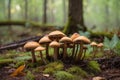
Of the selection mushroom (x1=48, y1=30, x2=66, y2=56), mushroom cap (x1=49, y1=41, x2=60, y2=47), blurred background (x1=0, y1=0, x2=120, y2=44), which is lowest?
blurred background (x1=0, y1=0, x2=120, y2=44)

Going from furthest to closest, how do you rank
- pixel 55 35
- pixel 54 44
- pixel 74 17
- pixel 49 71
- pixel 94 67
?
pixel 74 17, pixel 94 67, pixel 55 35, pixel 49 71, pixel 54 44

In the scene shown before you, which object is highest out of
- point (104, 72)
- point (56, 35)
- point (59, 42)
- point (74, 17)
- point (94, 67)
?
point (74, 17)

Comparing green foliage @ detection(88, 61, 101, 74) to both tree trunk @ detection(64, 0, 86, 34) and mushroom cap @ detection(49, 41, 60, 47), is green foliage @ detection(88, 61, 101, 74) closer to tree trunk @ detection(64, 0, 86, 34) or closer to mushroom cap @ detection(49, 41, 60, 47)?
mushroom cap @ detection(49, 41, 60, 47)

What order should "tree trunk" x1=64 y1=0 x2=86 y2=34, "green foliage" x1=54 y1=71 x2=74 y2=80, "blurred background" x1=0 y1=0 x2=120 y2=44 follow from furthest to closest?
"blurred background" x1=0 y1=0 x2=120 y2=44
"tree trunk" x1=64 y1=0 x2=86 y2=34
"green foliage" x1=54 y1=71 x2=74 y2=80

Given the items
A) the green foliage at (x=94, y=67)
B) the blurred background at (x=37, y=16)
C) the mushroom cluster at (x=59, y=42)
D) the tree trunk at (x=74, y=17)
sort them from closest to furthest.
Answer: the mushroom cluster at (x=59, y=42) < the green foliage at (x=94, y=67) < the tree trunk at (x=74, y=17) < the blurred background at (x=37, y=16)

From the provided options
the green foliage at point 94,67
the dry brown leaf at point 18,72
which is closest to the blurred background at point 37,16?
the green foliage at point 94,67

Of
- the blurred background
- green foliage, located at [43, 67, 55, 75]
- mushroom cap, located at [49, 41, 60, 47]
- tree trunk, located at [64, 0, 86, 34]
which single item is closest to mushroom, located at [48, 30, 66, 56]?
mushroom cap, located at [49, 41, 60, 47]

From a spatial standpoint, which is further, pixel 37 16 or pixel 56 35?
Result: pixel 37 16

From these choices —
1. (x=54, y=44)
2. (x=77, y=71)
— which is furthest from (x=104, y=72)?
(x=54, y=44)

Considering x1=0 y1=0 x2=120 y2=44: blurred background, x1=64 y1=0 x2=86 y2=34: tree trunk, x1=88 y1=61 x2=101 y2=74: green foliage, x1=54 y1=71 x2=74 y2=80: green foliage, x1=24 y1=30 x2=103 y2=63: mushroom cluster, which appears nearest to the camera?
x1=54 y1=71 x2=74 y2=80: green foliage

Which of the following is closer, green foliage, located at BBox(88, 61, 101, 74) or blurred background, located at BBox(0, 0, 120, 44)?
green foliage, located at BBox(88, 61, 101, 74)

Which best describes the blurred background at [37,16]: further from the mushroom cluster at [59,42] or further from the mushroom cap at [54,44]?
the mushroom cap at [54,44]

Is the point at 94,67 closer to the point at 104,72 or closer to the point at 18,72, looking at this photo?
the point at 104,72
